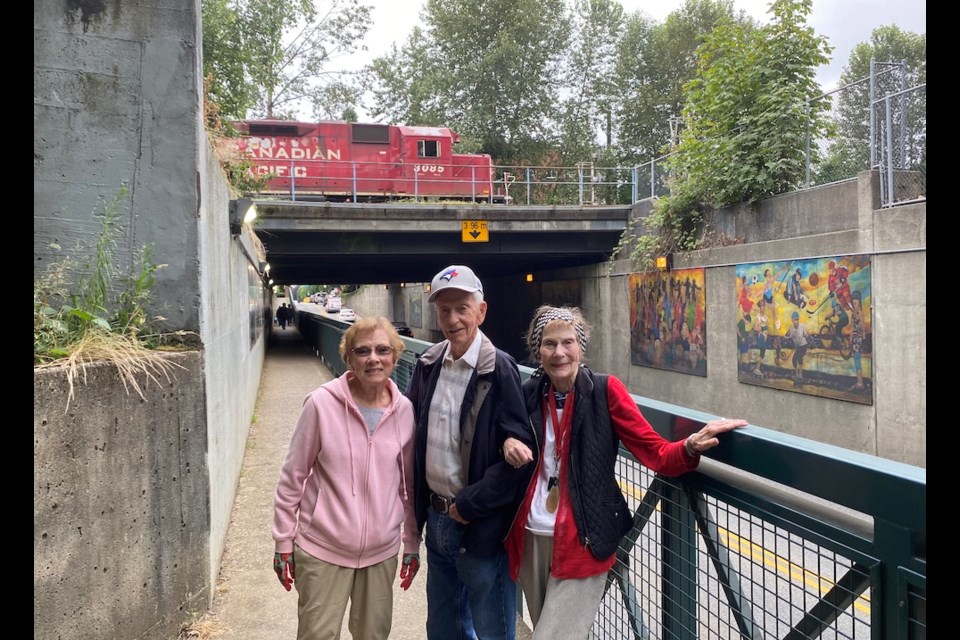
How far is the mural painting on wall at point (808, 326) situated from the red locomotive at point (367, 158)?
12.6 m

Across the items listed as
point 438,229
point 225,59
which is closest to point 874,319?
point 438,229

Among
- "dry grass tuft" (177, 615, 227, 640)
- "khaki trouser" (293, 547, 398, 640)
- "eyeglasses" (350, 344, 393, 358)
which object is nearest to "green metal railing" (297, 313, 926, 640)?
"khaki trouser" (293, 547, 398, 640)

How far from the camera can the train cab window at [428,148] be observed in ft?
82.6

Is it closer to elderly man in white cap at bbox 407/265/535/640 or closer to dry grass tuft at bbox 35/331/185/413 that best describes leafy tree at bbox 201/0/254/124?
dry grass tuft at bbox 35/331/185/413

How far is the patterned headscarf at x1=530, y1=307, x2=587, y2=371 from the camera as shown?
8.13ft

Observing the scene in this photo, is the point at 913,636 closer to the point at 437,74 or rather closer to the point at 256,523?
the point at 256,523

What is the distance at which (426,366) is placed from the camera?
2984 millimetres

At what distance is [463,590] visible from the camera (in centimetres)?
298

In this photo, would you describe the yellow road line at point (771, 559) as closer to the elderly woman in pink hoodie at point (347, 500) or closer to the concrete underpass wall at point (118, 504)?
the elderly woman in pink hoodie at point (347, 500)

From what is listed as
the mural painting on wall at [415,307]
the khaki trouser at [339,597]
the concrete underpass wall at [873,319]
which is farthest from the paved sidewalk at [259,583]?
the mural painting on wall at [415,307]

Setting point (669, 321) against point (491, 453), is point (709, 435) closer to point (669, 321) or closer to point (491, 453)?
point (491, 453)

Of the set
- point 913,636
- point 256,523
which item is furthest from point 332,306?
point 913,636

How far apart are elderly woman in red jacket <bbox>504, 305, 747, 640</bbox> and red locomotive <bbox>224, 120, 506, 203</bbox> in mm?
21562

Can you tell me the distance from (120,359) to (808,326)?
36.6ft
